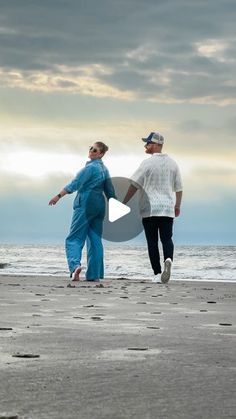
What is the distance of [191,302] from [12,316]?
242 cm

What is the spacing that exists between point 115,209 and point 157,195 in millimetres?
692

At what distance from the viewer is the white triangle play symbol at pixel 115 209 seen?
11.5 m

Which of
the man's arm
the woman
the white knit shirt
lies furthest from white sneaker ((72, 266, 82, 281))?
the man's arm

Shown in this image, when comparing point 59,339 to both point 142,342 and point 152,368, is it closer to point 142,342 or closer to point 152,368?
point 142,342

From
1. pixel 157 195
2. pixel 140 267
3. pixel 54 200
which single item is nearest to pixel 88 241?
pixel 54 200

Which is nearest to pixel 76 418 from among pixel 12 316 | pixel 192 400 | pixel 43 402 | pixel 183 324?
pixel 43 402

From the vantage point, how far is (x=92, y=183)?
11.6 m

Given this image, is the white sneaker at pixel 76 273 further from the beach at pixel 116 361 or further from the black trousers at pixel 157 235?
the beach at pixel 116 361

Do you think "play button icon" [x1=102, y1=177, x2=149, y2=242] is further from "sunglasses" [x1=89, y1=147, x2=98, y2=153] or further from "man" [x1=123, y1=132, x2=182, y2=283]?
"sunglasses" [x1=89, y1=147, x2=98, y2=153]

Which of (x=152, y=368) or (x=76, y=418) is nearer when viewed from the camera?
(x=76, y=418)

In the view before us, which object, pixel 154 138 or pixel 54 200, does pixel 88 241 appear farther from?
pixel 154 138

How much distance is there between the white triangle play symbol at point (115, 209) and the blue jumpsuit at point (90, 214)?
0.10 metres

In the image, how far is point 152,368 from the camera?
3227 mm

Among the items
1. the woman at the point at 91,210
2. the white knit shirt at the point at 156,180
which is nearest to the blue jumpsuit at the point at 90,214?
the woman at the point at 91,210
